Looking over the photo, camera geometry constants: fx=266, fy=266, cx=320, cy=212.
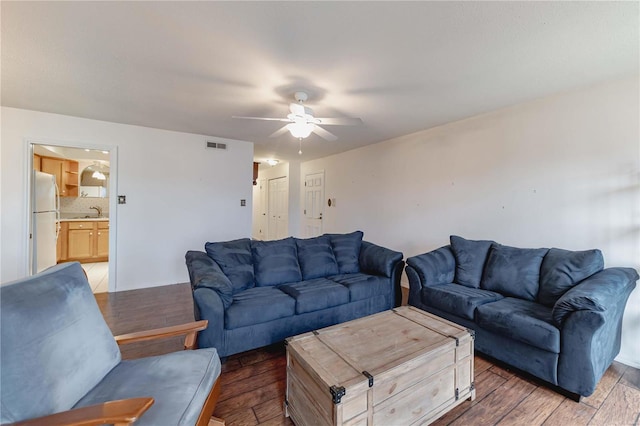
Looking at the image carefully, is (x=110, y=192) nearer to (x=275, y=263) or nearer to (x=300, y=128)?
(x=275, y=263)

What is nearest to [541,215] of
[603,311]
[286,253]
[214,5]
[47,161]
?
[603,311]

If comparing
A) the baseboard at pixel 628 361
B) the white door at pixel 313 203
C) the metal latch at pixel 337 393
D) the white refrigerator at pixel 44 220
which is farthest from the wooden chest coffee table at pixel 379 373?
the white door at pixel 313 203

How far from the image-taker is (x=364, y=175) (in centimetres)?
511

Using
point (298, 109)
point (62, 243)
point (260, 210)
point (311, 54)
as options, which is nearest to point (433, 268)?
point (298, 109)

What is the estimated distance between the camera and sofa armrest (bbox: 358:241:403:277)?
309 cm

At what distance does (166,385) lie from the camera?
1229mm

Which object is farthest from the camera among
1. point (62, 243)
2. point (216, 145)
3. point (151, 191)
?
point (62, 243)

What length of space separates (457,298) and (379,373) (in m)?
1.48

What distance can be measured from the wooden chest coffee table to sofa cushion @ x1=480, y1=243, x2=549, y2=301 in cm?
116

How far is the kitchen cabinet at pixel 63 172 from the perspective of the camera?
5355 mm

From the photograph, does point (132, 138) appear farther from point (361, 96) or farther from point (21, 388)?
point (21, 388)

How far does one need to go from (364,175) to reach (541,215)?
2.83 m

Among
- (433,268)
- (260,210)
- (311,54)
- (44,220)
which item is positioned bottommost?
(433,268)

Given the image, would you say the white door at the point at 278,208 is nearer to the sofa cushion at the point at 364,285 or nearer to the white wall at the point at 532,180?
the white wall at the point at 532,180
